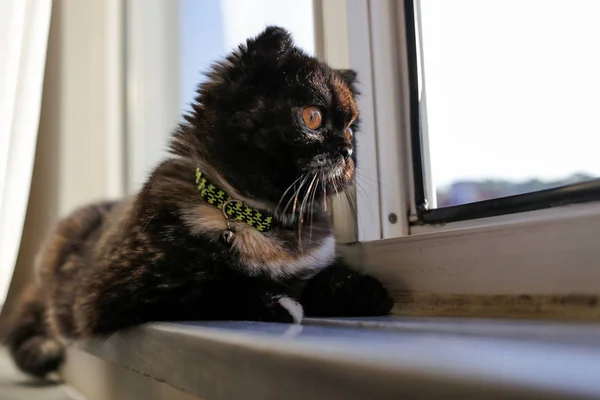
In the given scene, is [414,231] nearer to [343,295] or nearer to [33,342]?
[343,295]

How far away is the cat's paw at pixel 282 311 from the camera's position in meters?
0.76

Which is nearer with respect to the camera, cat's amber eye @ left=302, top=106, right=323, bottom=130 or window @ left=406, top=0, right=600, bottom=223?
window @ left=406, top=0, right=600, bottom=223

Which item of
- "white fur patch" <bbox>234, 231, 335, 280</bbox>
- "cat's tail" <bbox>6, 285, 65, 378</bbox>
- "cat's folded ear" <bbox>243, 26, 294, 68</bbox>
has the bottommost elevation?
"cat's tail" <bbox>6, 285, 65, 378</bbox>

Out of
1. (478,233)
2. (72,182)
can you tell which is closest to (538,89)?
(478,233)

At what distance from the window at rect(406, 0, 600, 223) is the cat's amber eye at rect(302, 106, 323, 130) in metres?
0.22

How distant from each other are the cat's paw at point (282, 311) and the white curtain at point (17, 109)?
0.70 meters

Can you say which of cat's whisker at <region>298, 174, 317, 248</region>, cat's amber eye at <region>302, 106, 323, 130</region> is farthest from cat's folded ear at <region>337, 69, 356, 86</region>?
cat's whisker at <region>298, 174, 317, 248</region>

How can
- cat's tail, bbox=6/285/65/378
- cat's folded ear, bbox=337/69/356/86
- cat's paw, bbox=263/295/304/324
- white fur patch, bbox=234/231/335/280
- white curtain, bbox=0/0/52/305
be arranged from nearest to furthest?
cat's paw, bbox=263/295/304/324 → white fur patch, bbox=234/231/335/280 → cat's folded ear, bbox=337/69/356/86 → white curtain, bbox=0/0/52/305 → cat's tail, bbox=6/285/65/378

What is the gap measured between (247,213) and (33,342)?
30.6 inches

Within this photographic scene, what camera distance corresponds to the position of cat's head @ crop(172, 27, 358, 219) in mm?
878

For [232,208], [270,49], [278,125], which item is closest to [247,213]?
[232,208]

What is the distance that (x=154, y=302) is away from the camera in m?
0.81

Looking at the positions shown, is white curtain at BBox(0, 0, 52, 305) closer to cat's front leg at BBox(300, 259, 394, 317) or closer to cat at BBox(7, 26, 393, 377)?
cat at BBox(7, 26, 393, 377)

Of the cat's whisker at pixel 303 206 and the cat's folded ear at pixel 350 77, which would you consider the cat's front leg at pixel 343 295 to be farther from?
the cat's folded ear at pixel 350 77
